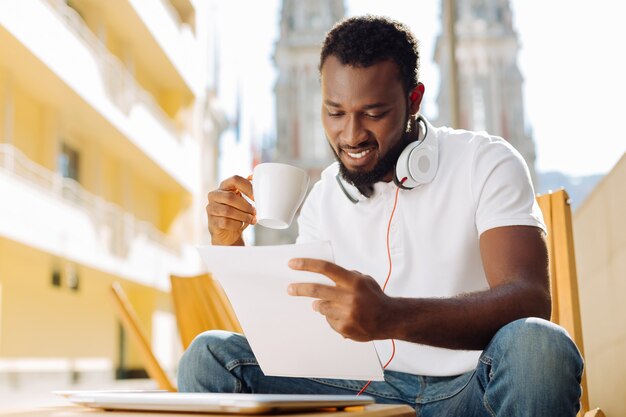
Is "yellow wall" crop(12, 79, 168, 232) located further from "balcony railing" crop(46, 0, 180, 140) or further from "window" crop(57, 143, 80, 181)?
"balcony railing" crop(46, 0, 180, 140)

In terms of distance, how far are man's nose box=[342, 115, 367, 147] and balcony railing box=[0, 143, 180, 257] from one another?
923cm

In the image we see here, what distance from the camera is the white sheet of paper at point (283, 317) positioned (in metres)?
1.45

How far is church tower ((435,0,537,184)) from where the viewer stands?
31.4 m

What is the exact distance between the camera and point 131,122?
15375 millimetres

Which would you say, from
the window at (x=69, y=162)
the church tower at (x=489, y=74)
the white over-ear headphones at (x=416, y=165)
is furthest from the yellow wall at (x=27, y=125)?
the church tower at (x=489, y=74)

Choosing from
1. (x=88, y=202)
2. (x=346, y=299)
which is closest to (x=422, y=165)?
(x=346, y=299)

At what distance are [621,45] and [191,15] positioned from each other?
48.5ft

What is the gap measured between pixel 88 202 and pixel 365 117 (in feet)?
42.4

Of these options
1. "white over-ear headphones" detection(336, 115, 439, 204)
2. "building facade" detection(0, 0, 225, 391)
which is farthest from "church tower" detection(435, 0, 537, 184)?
"white over-ear headphones" detection(336, 115, 439, 204)

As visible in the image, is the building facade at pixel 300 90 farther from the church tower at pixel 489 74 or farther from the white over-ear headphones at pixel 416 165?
the white over-ear headphones at pixel 416 165

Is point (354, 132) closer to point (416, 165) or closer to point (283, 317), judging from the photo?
point (416, 165)

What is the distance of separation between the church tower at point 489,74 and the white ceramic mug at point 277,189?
96.9 feet

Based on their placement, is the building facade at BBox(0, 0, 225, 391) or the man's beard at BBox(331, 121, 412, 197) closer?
the man's beard at BBox(331, 121, 412, 197)

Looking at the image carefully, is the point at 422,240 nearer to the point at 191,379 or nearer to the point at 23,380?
the point at 191,379
